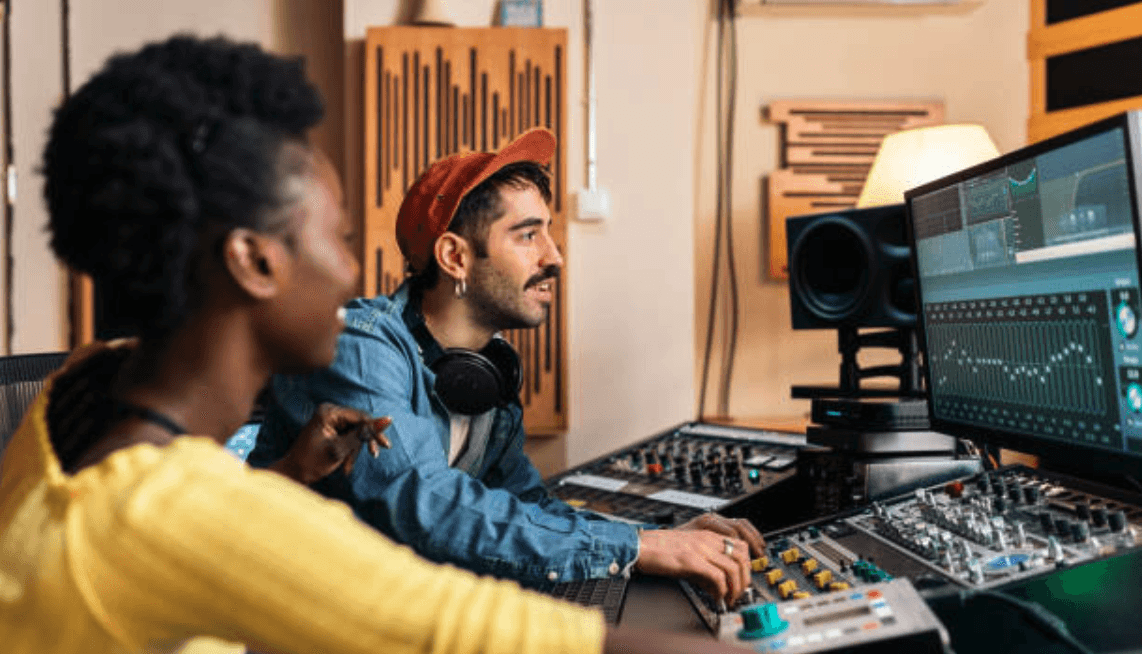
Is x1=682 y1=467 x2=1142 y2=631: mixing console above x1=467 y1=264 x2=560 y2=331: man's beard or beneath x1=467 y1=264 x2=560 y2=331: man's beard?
beneath

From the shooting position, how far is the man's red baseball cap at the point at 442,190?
5.60 ft

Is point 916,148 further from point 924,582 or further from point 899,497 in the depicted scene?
point 924,582

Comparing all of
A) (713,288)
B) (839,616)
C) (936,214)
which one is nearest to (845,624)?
(839,616)

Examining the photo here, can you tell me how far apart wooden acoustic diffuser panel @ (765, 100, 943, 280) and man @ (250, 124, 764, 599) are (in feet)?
4.58

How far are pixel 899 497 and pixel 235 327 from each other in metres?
0.92

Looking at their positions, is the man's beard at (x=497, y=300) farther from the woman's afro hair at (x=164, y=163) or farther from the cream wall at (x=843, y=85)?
the cream wall at (x=843, y=85)

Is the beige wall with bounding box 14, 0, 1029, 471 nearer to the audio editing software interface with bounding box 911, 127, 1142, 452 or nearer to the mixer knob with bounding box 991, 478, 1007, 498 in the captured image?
the audio editing software interface with bounding box 911, 127, 1142, 452

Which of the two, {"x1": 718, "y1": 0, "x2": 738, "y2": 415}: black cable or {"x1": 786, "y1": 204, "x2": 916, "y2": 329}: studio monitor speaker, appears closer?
{"x1": 786, "y1": 204, "x2": 916, "y2": 329}: studio monitor speaker

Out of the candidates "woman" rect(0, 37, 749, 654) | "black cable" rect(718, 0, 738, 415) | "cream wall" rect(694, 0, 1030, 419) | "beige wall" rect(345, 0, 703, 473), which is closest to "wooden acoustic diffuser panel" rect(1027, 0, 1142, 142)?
"cream wall" rect(694, 0, 1030, 419)

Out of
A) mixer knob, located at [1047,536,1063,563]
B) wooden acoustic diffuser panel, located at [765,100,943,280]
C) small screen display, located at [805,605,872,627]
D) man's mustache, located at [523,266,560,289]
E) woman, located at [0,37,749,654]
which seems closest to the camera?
woman, located at [0,37,749,654]

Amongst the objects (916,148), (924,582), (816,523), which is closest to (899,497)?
(816,523)

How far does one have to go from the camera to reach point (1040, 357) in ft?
3.74

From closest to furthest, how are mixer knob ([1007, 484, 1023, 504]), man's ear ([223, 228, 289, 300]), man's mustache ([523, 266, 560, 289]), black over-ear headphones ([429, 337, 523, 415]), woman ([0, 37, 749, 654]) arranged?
woman ([0, 37, 749, 654]) < man's ear ([223, 228, 289, 300]) < mixer knob ([1007, 484, 1023, 504]) < black over-ear headphones ([429, 337, 523, 415]) < man's mustache ([523, 266, 560, 289])

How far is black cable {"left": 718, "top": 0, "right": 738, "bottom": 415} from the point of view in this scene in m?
3.13
